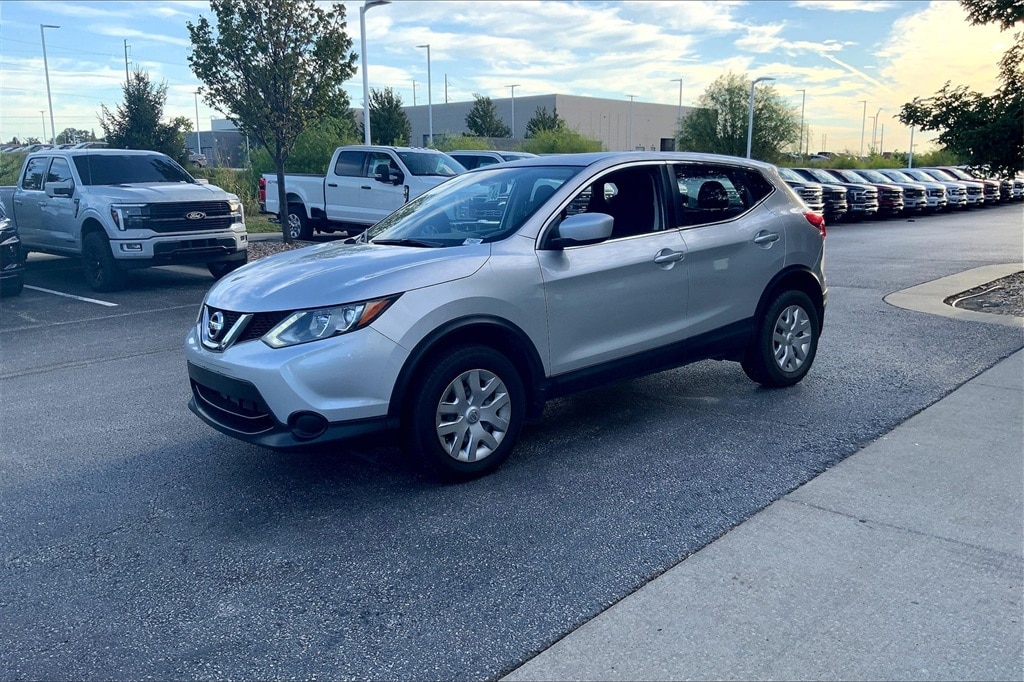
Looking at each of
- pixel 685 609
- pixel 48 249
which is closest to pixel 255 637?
pixel 685 609

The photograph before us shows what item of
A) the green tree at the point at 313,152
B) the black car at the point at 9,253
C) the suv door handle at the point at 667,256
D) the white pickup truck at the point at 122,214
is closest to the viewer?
the suv door handle at the point at 667,256

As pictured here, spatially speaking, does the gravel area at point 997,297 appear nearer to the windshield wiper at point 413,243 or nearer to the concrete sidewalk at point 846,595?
the concrete sidewalk at point 846,595

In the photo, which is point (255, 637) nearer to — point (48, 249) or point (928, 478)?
point (928, 478)

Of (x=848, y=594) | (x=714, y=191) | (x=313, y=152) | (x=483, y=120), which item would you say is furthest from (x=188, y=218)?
(x=483, y=120)

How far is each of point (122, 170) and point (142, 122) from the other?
1784 centimetres

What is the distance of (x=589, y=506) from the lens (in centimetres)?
434

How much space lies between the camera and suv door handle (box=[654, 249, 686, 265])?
5.41 metres

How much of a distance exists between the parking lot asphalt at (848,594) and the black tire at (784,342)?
1.40m

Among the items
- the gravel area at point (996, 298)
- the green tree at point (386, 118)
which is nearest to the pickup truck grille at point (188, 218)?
the gravel area at point (996, 298)

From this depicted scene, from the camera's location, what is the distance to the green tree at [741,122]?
2265 inches

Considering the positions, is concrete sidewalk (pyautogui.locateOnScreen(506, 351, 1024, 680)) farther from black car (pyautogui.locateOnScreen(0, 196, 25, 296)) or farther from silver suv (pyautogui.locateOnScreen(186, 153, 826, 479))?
black car (pyautogui.locateOnScreen(0, 196, 25, 296))

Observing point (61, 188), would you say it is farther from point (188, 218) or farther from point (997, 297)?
point (997, 297)

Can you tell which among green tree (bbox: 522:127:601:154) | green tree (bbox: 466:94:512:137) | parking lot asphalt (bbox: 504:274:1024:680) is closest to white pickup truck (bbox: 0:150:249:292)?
parking lot asphalt (bbox: 504:274:1024:680)

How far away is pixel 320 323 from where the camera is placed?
13.9ft
